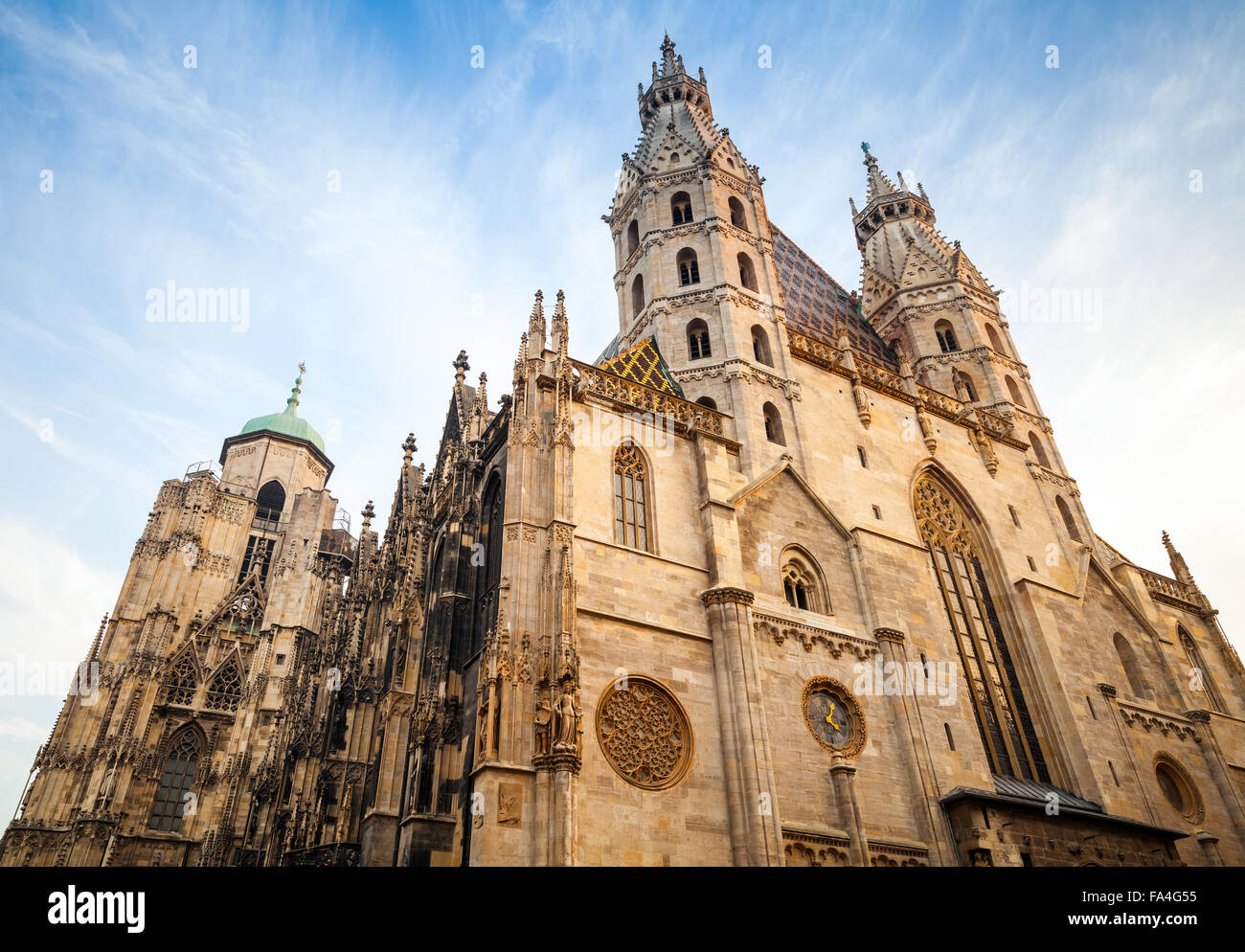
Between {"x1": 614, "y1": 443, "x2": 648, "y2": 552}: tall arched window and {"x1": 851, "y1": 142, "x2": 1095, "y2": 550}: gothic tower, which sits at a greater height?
{"x1": 851, "y1": 142, "x2": 1095, "y2": 550}: gothic tower

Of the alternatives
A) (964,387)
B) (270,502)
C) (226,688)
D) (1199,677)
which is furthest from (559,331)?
(270,502)

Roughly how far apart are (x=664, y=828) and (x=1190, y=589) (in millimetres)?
25433

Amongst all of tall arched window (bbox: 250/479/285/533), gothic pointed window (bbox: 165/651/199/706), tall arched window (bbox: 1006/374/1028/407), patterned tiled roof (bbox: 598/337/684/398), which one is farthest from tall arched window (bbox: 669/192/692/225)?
tall arched window (bbox: 250/479/285/533)

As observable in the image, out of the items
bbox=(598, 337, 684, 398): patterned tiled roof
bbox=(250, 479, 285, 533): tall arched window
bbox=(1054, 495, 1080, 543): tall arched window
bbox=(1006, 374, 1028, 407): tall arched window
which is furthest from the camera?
bbox=(250, 479, 285, 533): tall arched window

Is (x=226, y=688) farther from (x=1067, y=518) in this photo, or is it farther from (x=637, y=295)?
(x=1067, y=518)

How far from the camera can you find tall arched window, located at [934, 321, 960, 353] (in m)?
33.6

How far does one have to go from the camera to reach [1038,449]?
3092cm

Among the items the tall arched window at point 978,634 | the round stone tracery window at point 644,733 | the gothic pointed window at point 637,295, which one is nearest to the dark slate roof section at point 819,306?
the gothic pointed window at point 637,295

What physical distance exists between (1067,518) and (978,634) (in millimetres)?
8604

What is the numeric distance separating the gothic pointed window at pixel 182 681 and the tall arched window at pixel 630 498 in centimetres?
2771

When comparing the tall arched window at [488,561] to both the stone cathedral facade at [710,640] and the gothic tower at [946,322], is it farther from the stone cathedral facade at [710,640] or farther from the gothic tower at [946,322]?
the gothic tower at [946,322]

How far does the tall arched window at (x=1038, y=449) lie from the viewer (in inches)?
1199

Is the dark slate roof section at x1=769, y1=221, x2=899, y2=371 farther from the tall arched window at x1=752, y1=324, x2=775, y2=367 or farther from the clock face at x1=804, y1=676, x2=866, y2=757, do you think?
the clock face at x1=804, y1=676, x2=866, y2=757

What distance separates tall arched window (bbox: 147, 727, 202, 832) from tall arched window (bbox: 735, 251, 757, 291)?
3064cm
